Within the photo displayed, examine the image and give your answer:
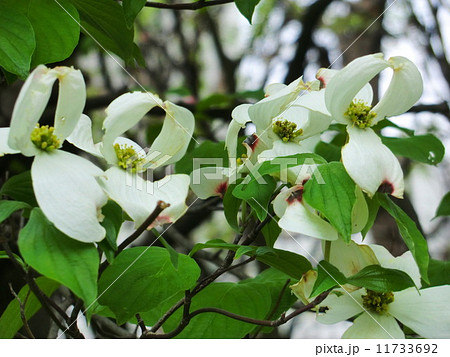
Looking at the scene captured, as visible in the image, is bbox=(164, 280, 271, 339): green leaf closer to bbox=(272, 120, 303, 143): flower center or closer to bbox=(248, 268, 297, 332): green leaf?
bbox=(248, 268, 297, 332): green leaf

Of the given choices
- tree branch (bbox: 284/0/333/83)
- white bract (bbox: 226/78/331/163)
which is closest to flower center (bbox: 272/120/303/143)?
white bract (bbox: 226/78/331/163)

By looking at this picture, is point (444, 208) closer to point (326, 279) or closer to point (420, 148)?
point (420, 148)

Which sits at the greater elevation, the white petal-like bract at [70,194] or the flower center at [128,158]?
the white petal-like bract at [70,194]

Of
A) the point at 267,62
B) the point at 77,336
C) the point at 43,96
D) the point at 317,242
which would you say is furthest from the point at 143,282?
the point at 267,62

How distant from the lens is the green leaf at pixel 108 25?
2.07 feet

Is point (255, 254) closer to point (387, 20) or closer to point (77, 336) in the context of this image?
point (77, 336)

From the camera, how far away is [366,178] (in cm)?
49

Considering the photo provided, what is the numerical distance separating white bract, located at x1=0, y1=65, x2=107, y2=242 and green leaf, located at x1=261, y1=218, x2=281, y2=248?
7.6 inches

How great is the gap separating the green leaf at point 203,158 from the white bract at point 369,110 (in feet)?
0.63

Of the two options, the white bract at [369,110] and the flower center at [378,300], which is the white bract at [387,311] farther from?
the white bract at [369,110]

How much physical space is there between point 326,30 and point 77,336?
1.88 metres

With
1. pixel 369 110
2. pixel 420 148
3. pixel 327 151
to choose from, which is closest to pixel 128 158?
pixel 369 110

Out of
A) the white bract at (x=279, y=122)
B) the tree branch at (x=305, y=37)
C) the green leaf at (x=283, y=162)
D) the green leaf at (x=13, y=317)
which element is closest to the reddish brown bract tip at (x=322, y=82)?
the white bract at (x=279, y=122)

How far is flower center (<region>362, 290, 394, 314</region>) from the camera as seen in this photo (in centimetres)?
59
